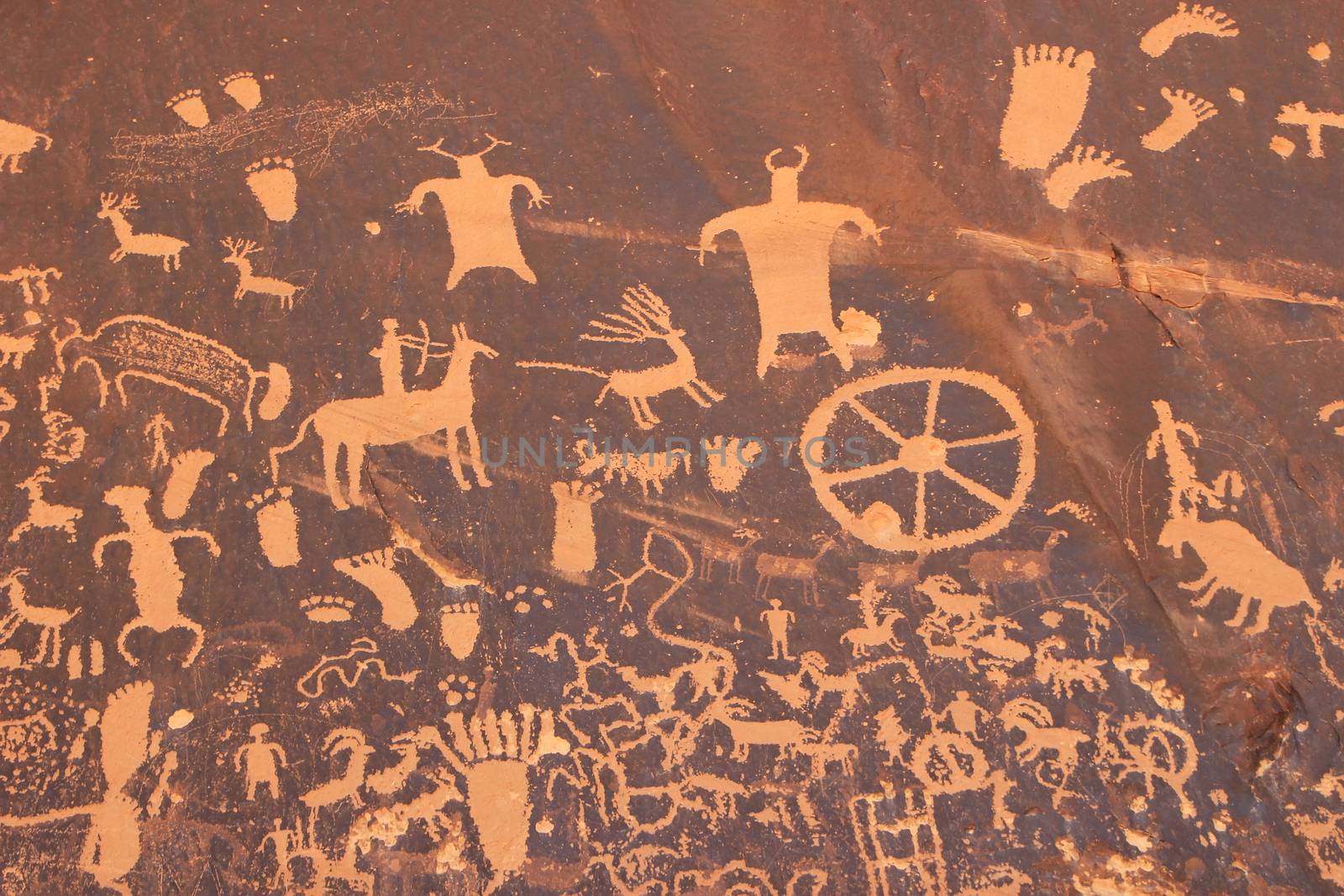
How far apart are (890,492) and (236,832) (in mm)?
1306

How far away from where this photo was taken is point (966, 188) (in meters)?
2.04

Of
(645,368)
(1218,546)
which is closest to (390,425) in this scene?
(645,368)

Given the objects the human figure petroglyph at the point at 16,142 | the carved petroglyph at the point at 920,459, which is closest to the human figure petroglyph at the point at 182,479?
the human figure petroglyph at the point at 16,142

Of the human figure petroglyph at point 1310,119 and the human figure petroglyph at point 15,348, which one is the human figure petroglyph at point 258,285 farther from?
the human figure petroglyph at point 1310,119

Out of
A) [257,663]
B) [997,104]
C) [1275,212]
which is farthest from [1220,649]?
[257,663]

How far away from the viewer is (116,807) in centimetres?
178

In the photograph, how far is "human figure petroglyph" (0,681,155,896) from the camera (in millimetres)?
1754

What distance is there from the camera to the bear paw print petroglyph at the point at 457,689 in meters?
1.82

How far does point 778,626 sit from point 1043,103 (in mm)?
1175

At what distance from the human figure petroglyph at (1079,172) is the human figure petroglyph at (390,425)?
1200 millimetres

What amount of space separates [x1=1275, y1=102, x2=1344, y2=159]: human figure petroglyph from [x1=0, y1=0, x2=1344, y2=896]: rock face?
12 millimetres

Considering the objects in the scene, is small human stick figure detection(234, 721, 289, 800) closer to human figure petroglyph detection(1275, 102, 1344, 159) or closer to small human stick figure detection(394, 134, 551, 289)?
small human stick figure detection(394, 134, 551, 289)

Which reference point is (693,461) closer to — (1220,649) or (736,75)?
(736,75)

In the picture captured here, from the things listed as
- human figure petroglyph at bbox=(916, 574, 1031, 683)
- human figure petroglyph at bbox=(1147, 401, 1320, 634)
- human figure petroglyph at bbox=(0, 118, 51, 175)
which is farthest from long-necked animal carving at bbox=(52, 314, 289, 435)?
human figure petroglyph at bbox=(1147, 401, 1320, 634)
